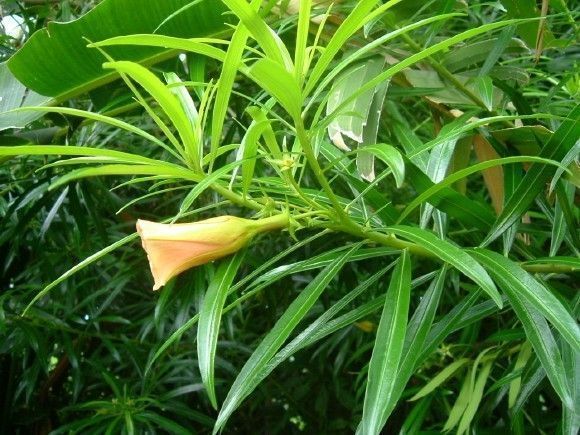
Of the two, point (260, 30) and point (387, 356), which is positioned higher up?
point (260, 30)

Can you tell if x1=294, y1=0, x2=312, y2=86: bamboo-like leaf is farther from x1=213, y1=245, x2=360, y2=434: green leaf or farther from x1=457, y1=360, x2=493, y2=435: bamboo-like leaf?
x1=457, y1=360, x2=493, y2=435: bamboo-like leaf

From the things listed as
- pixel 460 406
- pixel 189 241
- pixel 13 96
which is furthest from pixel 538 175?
pixel 13 96

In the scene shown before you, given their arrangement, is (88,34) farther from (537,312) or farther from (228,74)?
(537,312)

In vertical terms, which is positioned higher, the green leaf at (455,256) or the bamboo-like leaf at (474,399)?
the green leaf at (455,256)

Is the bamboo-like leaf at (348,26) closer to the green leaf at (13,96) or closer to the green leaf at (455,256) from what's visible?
the green leaf at (455,256)

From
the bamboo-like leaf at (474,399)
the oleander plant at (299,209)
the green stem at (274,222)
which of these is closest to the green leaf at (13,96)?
the oleander plant at (299,209)

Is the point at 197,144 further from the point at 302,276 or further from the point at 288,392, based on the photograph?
the point at 288,392

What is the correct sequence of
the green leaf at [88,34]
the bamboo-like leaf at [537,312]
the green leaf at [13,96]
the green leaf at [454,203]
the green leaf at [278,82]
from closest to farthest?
the green leaf at [278,82] → the bamboo-like leaf at [537,312] → the green leaf at [454,203] → the green leaf at [88,34] → the green leaf at [13,96]
